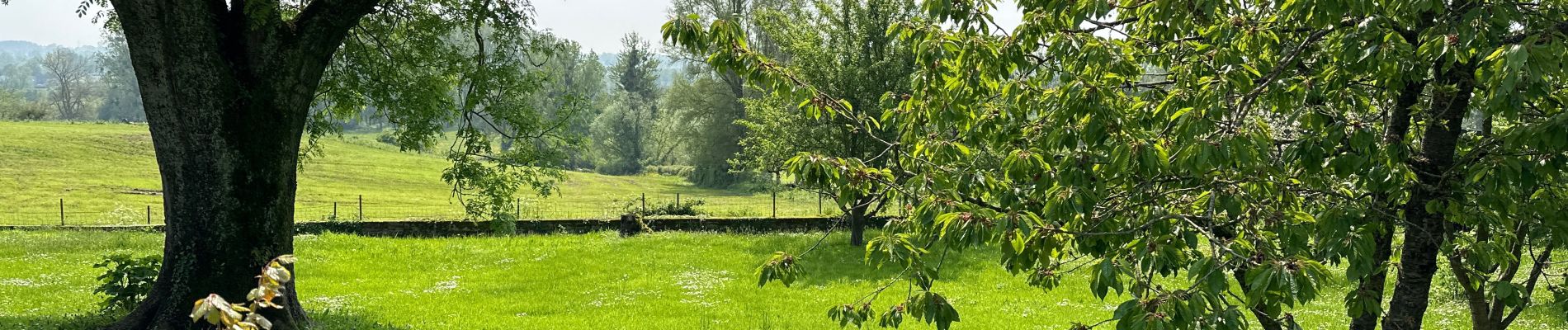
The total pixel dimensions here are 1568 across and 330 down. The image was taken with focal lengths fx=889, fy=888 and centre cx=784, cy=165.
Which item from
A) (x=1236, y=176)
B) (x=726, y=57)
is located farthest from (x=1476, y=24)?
(x=726, y=57)

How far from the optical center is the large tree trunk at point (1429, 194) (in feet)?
13.6

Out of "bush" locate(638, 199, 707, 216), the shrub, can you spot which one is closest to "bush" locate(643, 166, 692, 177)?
the shrub

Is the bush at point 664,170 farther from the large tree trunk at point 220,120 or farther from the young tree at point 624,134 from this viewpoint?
the large tree trunk at point 220,120

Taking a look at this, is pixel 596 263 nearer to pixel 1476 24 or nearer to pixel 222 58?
pixel 222 58

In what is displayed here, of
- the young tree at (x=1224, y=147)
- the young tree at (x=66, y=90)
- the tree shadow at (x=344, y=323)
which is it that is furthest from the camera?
the young tree at (x=66, y=90)

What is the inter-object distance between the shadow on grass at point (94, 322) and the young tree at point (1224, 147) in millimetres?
7499

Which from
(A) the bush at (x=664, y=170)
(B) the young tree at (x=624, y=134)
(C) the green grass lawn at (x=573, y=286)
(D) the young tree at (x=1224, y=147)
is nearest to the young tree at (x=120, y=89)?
(B) the young tree at (x=624, y=134)

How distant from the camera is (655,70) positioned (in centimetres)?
8675

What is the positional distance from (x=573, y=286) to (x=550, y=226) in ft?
31.6

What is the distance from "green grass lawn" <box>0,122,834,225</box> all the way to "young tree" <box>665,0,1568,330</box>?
17495 millimetres

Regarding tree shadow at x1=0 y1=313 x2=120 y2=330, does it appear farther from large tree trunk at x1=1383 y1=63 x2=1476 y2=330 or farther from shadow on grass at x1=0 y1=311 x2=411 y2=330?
large tree trunk at x1=1383 y1=63 x2=1476 y2=330

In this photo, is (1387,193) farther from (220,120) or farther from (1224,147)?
(220,120)

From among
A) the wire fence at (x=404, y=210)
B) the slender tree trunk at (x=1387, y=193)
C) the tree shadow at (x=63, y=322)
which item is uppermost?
the slender tree trunk at (x=1387, y=193)

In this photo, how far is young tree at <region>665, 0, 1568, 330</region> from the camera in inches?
130
